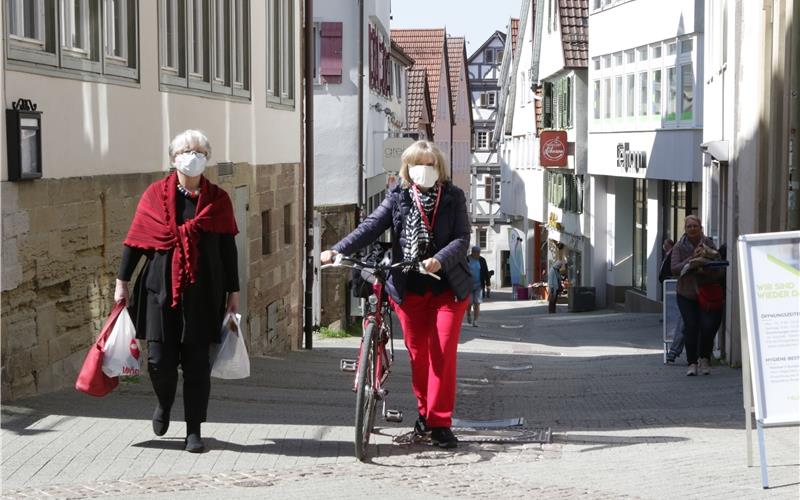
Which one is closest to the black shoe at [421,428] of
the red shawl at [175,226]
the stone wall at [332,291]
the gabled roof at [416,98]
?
the red shawl at [175,226]

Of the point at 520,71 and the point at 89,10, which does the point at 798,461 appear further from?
the point at 520,71

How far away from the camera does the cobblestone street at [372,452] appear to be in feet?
23.2

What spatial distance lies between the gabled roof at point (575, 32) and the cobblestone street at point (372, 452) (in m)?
30.2

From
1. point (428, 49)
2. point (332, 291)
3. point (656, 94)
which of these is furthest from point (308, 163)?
point (428, 49)

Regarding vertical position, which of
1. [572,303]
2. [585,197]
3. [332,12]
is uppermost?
[332,12]

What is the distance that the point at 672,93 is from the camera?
31406mm

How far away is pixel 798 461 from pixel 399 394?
5.38 metres

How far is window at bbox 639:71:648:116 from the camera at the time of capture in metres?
33.7

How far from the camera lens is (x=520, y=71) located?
59312 mm

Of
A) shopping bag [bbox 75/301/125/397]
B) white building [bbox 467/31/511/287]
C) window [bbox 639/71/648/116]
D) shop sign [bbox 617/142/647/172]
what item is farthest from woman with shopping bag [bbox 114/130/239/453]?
white building [bbox 467/31/511/287]

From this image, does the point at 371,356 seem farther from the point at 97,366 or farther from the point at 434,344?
the point at 97,366

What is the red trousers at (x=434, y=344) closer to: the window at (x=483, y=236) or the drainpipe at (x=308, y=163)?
the drainpipe at (x=308, y=163)

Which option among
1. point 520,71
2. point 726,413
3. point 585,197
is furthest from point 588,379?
point 520,71

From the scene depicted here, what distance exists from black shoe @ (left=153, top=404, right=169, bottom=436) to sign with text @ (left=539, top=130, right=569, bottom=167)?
121 ft
